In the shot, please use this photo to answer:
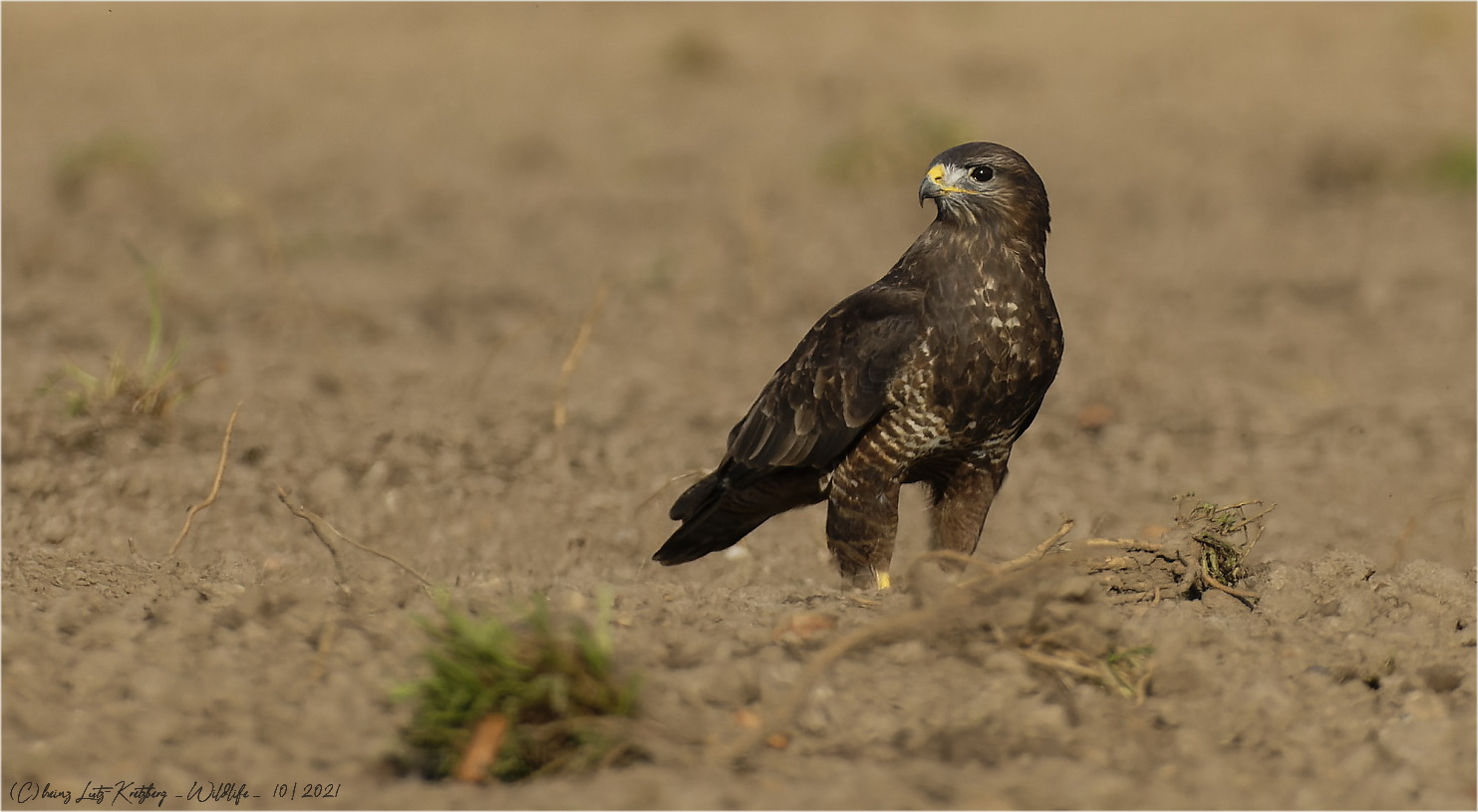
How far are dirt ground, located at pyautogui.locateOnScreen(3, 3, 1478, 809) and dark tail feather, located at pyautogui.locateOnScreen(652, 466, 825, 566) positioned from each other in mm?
233

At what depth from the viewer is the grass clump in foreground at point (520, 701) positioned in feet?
11.2

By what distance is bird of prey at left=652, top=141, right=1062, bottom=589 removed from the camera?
4.98 metres

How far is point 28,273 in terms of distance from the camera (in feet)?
35.4

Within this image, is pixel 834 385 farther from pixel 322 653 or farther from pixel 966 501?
pixel 322 653

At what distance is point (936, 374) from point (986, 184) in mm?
677

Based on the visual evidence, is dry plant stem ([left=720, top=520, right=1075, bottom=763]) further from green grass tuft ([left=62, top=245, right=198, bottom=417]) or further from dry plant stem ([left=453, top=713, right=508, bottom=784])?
green grass tuft ([left=62, top=245, right=198, bottom=417])

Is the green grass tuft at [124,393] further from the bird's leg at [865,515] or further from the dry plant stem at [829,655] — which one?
the dry plant stem at [829,655]

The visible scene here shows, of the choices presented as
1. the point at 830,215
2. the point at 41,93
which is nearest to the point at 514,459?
the point at 830,215

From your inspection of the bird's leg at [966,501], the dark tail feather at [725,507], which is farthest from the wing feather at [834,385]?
the bird's leg at [966,501]

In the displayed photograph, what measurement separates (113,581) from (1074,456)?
15.1 feet

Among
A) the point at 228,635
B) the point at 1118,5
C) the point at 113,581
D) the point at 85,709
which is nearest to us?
the point at 85,709

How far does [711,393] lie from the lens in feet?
28.6

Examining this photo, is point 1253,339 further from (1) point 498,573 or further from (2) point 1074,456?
(1) point 498,573

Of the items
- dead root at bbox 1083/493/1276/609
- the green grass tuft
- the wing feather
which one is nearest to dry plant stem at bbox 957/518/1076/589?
dead root at bbox 1083/493/1276/609
